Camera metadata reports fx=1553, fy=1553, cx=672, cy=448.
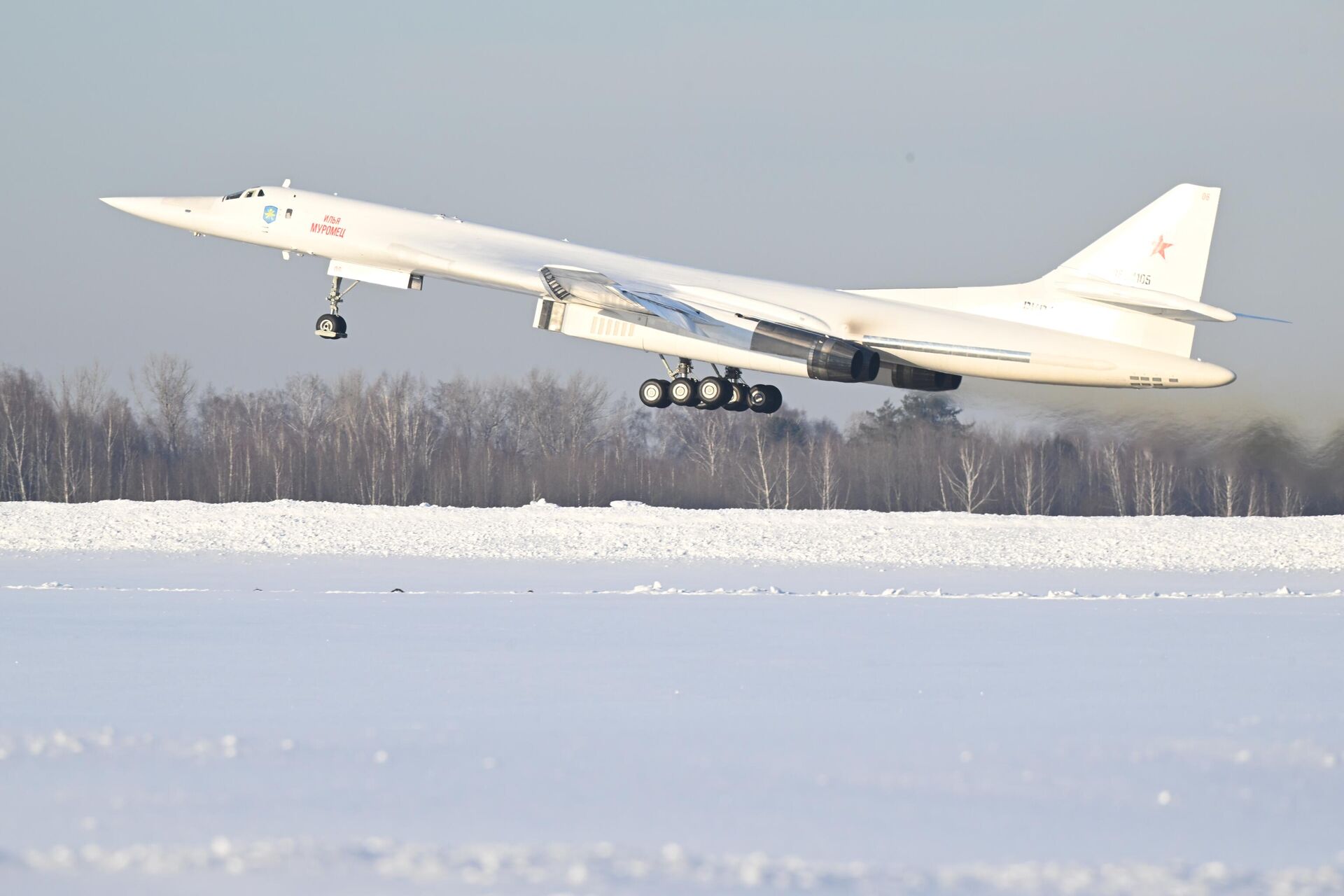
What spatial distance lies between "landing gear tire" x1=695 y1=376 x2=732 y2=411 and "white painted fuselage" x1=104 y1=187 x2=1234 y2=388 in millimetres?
509

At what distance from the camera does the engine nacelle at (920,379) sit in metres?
16.9

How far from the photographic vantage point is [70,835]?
19.1 feet

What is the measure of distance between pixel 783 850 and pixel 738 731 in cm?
205

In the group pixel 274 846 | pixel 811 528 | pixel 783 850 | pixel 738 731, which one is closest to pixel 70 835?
pixel 274 846

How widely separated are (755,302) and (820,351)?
3.80 ft

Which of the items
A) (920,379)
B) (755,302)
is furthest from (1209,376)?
(755,302)

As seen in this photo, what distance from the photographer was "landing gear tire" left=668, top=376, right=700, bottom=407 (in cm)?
1753

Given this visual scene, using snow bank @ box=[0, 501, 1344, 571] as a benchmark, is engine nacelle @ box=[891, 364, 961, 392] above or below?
above

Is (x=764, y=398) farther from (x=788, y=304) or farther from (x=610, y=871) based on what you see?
(x=610, y=871)

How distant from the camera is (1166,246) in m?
15.3

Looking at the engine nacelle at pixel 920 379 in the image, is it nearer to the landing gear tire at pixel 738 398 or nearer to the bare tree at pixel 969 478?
the landing gear tire at pixel 738 398

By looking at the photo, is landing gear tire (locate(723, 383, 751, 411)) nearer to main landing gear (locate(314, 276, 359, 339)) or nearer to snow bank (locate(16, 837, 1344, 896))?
main landing gear (locate(314, 276, 359, 339))

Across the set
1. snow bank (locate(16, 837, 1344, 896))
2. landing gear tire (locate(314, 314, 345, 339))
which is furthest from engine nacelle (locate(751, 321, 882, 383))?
snow bank (locate(16, 837, 1344, 896))

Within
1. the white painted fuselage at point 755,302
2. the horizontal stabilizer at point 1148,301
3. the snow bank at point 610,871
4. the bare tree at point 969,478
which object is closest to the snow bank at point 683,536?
the bare tree at point 969,478
